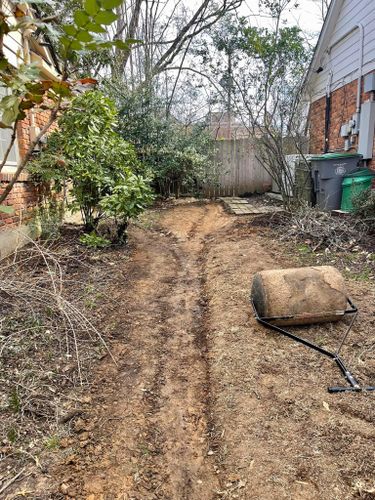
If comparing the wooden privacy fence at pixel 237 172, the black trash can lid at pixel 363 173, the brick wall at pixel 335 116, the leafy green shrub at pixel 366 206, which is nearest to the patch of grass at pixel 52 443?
the leafy green shrub at pixel 366 206

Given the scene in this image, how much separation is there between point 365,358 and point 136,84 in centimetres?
1131

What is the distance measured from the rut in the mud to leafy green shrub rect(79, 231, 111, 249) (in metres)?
1.44

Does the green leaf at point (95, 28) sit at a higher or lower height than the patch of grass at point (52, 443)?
higher

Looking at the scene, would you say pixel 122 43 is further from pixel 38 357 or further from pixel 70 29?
pixel 38 357

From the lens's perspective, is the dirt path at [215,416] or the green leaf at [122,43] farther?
the dirt path at [215,416]

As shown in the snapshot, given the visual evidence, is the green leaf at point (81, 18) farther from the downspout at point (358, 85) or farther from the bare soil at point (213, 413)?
the downspout at point (358, 85)

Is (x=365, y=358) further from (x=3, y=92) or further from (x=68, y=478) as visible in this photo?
(x=3, y=92)

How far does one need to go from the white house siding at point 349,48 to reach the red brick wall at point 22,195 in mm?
6892

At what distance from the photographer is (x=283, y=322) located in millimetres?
3295

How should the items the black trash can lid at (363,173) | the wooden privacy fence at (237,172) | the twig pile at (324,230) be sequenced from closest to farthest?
the twig pile at (324,230) < the black trash can lid at (363,173) < the wooden privacy fence at (237,172)

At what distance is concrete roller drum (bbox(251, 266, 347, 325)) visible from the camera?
10.6 feet

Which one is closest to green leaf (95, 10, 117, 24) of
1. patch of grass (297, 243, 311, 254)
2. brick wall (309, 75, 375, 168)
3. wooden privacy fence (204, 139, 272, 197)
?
patch of grass (297, 243, 311, 254)

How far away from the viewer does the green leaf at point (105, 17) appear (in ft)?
4.26

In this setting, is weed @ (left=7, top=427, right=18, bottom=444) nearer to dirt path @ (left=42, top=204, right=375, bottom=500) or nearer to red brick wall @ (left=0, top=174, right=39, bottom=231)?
dirt path @ (left=42, top=204, right=375, bottom=500)
